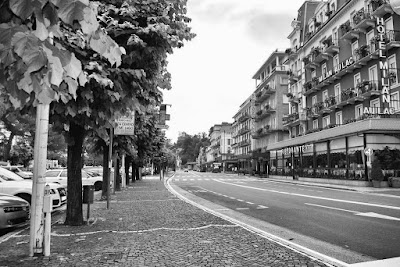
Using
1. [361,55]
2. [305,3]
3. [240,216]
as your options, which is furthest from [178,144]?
[240,216]

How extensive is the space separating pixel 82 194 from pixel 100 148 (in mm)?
10459

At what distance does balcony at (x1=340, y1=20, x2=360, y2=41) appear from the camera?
31.2m

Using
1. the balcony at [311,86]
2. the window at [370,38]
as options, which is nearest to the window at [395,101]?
the window at [370,38]

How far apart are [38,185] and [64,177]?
14253mm

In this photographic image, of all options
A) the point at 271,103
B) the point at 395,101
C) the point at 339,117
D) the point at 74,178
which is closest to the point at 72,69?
the point at 74,178

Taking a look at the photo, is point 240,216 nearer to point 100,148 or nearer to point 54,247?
point 54,247

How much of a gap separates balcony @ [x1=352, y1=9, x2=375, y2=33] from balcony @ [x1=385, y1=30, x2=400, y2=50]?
2286mm

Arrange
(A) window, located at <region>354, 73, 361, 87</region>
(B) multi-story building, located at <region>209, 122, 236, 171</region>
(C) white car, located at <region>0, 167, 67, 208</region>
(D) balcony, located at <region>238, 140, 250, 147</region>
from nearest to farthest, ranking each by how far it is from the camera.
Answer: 1. (C) white car, located at <region>0, 167, 67, 208</region>
2. (A) window, located at <region>354, 73, 361, 87</region>
3. (D) balcony, located at <region>238, 140, 250, 147</region>
4. (B) multi-story building, located at <region>209, 122, 236, 171</region>

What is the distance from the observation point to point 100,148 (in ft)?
64.2

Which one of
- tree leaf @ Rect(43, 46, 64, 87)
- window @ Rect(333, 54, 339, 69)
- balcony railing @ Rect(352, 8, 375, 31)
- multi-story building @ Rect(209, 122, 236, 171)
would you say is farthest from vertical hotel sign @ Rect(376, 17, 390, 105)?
multi-story building @ Rect(209, 122, 236, 171)

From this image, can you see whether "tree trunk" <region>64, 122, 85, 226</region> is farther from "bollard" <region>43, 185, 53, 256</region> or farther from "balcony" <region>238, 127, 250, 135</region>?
"balcony" <region>238, 127, 250, 135</region>

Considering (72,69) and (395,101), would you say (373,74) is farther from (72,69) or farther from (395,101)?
(72,69)

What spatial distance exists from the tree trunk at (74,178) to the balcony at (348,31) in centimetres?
2944

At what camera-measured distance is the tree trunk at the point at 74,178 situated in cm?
866
